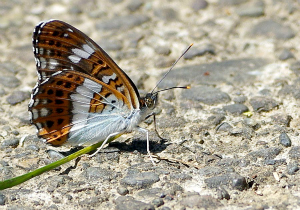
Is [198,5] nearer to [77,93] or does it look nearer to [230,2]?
[230,2]

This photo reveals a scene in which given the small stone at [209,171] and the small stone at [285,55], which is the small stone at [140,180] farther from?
the small stone at [285,55]

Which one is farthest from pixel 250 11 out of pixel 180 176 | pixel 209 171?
pixel 180 176

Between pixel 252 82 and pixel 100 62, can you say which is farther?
pixel 252 82

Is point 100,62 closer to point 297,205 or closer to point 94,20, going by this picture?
point 297,205

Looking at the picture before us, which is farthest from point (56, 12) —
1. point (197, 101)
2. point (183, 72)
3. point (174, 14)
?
point (197, 101)

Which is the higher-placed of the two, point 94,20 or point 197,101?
point 94,20

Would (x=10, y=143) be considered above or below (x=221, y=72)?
below
